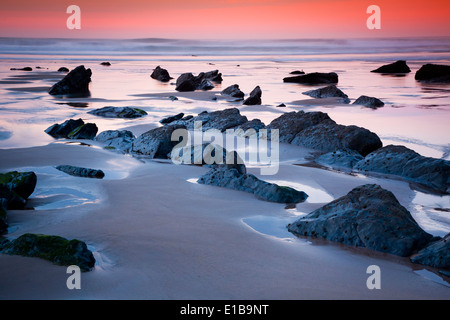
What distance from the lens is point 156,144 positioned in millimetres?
6641

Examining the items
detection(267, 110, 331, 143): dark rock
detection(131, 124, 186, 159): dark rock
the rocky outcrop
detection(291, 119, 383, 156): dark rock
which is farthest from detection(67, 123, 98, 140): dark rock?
detection(291, 119, 383, 156): dark rock

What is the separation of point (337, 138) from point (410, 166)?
1.70 meters

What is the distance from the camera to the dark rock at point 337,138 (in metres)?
7.22

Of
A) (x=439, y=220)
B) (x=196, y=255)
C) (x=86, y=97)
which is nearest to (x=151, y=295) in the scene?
(x=196, y=255)

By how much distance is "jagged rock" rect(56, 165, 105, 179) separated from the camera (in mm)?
5195

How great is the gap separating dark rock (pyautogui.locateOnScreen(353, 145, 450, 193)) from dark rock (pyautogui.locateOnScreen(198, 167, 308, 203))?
169 centimetres

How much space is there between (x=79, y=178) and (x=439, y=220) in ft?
12.3

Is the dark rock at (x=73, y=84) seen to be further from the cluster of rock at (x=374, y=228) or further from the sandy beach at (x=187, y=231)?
the cluster of rock at (x=374, y=228)

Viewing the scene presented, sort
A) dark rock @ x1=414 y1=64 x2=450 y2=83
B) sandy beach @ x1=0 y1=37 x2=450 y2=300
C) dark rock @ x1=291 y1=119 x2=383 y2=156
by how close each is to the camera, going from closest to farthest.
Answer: sandy beach @ x1=0 y1=37 x2=450 y2=300, dark rock @ x1=291 y1=119 x2=383 y2=156, dark rock @ x1=414 y1=64 x2=450 y2=83

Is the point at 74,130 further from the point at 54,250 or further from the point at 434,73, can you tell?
the point at 434,73

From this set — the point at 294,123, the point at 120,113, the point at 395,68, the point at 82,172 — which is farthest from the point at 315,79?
the point at 82,172

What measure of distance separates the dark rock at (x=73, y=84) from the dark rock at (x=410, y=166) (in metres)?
10.2

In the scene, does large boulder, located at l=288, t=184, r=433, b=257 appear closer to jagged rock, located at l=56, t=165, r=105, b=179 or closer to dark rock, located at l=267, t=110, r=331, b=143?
jagged rock, located at l=56, t=165, r=105, b=179

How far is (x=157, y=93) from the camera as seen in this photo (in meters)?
14.2
